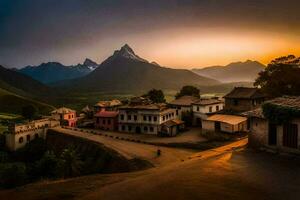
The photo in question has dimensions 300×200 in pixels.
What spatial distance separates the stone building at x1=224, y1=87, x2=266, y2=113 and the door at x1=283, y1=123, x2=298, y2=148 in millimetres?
37720

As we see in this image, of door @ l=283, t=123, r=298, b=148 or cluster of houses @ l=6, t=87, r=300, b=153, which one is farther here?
cluster of houses @ l=6, t=87, r=300, b=153

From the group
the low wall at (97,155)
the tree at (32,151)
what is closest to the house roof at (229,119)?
the low wall at (97,155)

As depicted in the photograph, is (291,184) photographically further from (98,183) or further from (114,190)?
(98,183)

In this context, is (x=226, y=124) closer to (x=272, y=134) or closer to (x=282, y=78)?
(x=282, y=78)

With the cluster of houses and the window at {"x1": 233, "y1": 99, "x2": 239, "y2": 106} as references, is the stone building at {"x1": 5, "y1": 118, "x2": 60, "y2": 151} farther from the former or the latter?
the window at {"x1": 233, "y1": 99, "x2": 239, "y2": 106}

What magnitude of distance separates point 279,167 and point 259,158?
8.70ft

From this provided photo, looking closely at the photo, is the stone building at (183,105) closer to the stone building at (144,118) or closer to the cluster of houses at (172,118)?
the cluster of houses at (172,118)

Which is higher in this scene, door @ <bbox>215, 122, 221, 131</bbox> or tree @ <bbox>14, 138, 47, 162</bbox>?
door @ <bbox>215, 122, 221, 131</bbox>

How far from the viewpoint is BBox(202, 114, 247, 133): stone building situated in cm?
5266

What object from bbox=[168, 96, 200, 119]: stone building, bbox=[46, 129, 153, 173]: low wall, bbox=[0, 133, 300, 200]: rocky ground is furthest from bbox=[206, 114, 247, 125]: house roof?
bbox=[0, 133, 300, 200]: rocky ground

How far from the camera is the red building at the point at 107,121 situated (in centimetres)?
7275

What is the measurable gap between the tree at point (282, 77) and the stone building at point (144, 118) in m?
20.4

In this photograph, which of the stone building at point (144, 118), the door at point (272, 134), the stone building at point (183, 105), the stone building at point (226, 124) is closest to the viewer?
the door at point (272, 134)

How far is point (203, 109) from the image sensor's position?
67.4 metres
